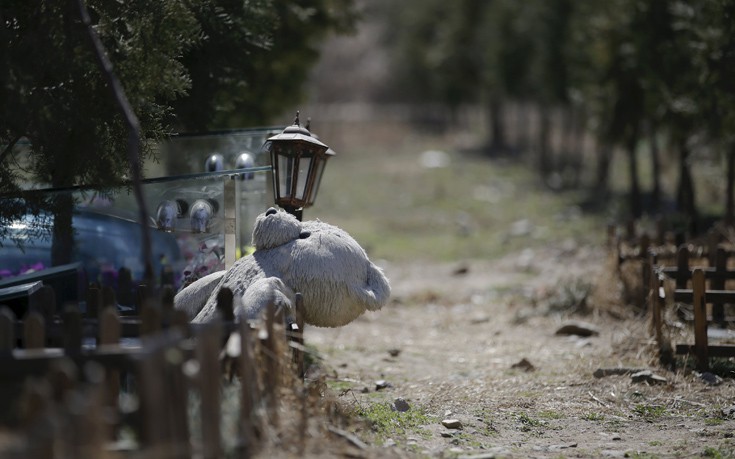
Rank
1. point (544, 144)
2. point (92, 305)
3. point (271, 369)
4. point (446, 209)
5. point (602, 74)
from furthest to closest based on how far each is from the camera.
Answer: point (544, 144), point (446, 209), point (602, 74), point (92, 305), point (271, 369)

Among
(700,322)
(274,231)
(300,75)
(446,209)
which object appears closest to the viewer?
(274,231)

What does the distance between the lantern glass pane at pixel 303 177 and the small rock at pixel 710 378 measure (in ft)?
13.5

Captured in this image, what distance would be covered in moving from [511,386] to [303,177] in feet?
9.27

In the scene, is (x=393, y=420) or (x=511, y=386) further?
(x=511, y=386)

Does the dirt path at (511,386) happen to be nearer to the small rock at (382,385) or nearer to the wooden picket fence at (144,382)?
the small rock at (382,385)

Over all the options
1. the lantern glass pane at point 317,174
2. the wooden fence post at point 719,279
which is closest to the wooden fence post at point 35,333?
the lantern glass pane at point 317,174

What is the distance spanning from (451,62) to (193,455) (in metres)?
A: 44.2

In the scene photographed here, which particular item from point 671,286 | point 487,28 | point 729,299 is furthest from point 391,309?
point 487,28

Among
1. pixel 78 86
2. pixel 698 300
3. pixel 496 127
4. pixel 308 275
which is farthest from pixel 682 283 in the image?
pixel 496 127

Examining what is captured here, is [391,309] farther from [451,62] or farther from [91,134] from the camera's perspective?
[451,62]

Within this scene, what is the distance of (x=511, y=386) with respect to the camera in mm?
9172

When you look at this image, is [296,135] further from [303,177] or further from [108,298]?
[108,298]

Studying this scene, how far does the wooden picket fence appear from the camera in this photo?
4016 mm

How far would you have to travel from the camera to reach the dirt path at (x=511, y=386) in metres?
6.94
